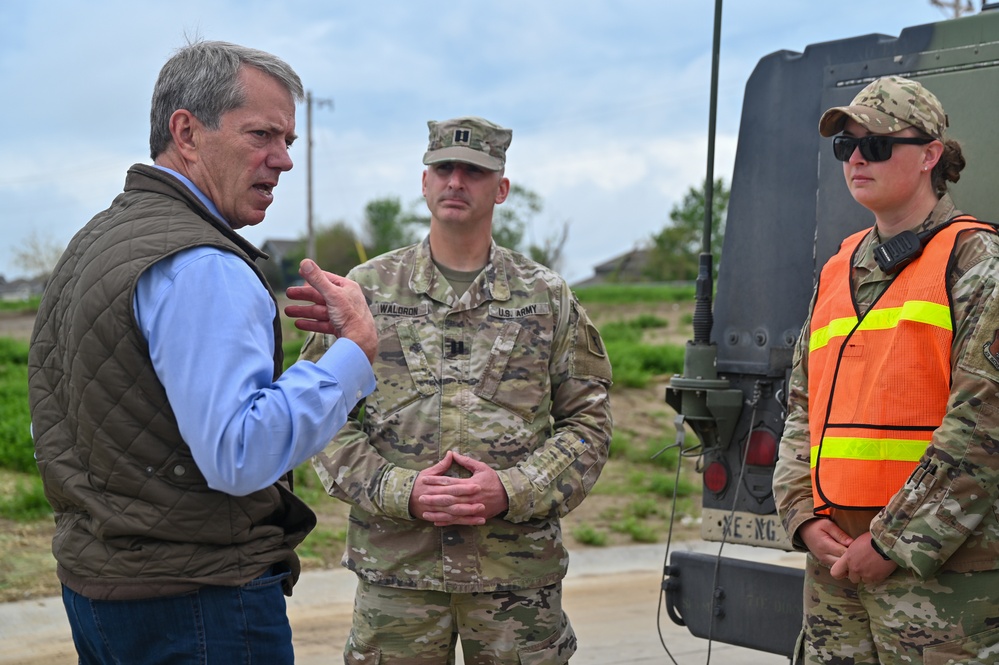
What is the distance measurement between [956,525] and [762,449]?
113 cm

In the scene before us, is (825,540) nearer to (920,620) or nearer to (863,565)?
(863,565)

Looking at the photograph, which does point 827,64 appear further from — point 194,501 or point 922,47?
point 194,501

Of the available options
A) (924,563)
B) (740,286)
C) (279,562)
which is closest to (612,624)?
(740,286)

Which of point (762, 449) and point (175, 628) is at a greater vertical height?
point (762, 449)

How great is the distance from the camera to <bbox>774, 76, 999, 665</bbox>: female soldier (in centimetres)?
267

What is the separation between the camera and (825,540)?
9.54 ft

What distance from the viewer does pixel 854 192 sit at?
301 cm

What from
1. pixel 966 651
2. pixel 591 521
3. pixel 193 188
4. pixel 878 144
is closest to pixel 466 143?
pixel 878 144

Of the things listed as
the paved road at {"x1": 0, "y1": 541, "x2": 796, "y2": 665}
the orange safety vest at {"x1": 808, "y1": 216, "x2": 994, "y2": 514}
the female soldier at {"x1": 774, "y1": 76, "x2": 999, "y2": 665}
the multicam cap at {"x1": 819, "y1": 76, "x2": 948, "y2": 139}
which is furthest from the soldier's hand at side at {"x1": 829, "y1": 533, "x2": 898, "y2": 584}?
the paved road at {"x1": 0, "y1": 541, "x2": 796, "y2": 665}

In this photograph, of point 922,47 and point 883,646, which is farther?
point 922,47

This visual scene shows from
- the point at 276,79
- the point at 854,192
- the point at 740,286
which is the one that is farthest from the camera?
the point at 740,286

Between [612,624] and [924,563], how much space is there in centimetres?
358

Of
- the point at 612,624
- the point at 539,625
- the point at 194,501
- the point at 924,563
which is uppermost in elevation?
the point at 194,501

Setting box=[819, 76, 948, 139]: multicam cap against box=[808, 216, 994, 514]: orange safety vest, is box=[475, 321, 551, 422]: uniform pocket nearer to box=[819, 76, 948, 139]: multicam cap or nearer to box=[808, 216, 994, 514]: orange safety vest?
box=[808, 216, 994, 514]: orange safety vest
